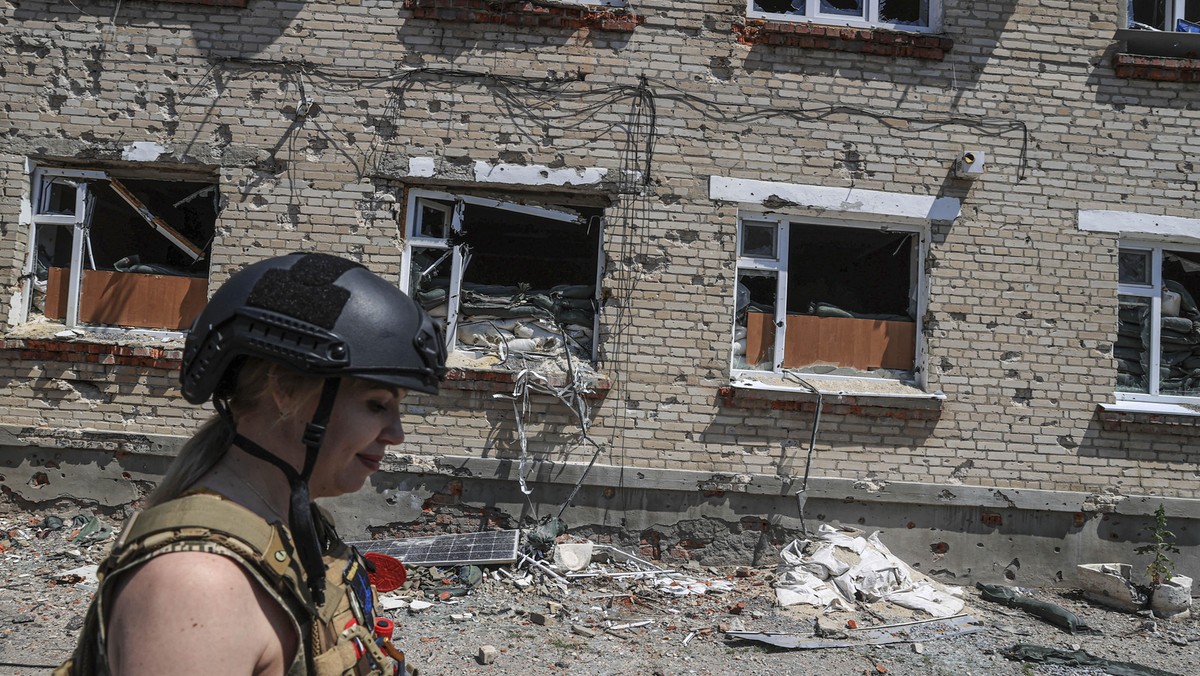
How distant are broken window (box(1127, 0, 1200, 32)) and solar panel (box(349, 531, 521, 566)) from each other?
7147 mm

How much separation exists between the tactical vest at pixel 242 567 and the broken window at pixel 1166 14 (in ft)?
27.6

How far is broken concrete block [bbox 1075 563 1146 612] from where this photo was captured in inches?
237

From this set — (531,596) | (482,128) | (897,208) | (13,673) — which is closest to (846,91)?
(897,208)

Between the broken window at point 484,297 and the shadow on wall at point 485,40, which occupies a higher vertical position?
the shadow on wall at point 485,40

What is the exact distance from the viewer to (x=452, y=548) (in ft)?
19.6

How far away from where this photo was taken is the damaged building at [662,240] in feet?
21.2

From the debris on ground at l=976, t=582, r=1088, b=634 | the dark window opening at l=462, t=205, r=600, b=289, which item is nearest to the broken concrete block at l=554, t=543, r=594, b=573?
the dark window opening at l=462, t=205, r=600, b=289

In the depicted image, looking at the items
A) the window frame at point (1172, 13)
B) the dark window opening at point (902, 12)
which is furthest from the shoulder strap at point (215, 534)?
the window frame at point (1172, 13)

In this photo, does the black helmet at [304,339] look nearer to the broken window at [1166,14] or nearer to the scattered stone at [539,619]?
the scattered stone at [539,619]

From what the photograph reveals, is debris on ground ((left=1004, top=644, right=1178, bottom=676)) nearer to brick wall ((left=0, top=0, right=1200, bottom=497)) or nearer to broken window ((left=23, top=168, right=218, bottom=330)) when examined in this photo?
brick wall ((left=0, top=0, right=1200, bottom=497))

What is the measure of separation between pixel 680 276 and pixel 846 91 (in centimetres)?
217

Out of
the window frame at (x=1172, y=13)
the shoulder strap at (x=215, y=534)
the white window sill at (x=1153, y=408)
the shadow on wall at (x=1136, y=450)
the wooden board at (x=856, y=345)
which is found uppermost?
the window frame at (x=1172, y=13)

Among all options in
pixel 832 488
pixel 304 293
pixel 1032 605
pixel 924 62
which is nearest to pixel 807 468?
pixel 832 488

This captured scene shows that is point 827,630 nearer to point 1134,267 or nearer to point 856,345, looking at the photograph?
point 856,345
